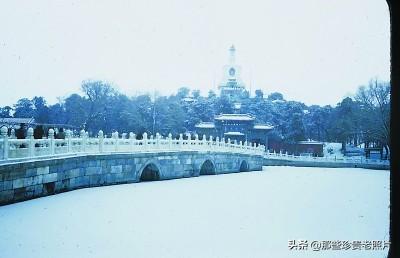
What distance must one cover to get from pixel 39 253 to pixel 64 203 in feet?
14.3

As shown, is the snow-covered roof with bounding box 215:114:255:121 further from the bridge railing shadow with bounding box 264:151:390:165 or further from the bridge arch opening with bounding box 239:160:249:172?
the bridge arch opening with bounding box 239:160:249:172

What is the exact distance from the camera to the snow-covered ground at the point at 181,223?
617 cm

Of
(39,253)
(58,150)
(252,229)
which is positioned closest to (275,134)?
(58,150)

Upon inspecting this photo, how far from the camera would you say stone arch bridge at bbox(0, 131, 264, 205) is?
9625mm

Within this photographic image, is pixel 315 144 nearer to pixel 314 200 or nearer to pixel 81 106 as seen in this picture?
pixel 81 106

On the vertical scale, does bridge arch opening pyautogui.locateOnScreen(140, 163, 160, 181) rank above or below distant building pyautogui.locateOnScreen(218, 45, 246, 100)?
below

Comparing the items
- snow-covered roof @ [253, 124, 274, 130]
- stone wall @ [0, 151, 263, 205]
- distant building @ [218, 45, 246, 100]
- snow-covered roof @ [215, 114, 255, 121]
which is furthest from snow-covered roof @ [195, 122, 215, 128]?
distant building @ [218, 45, 246, 100]

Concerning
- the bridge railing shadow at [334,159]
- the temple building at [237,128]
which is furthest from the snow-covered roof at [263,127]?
the bridge railing shadow at [334,159]

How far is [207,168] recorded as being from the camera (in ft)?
73.6

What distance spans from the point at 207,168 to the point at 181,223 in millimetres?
14087

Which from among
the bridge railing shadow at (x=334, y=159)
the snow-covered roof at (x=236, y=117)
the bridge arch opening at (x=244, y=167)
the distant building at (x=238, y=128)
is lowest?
the bridge arch opening at (x=244, y=167)

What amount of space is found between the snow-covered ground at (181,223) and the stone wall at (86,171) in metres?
0.39

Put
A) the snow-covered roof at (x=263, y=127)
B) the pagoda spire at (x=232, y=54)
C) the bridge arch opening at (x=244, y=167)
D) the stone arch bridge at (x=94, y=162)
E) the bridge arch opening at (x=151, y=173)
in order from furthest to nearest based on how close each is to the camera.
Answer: the pagoda spire at (x=232, y=54)
the snow-covered roof at (x=263, y=127)
the bridge arch opening at (x=244, y=167)
the bridge arch opening at (x=151, y=173)
the stone arch bridge at (x=94, y=162)

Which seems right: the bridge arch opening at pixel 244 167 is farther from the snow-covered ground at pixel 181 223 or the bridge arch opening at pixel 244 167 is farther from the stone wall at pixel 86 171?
the snow-covered ground at pixel 181 223
